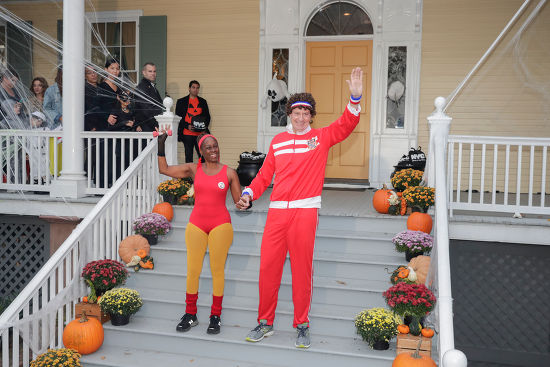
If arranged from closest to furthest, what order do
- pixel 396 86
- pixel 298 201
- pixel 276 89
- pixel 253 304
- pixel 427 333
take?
pixel 427 333 → pixel 298 201 → pixel 253 304 → pixel 396 86 → pixel 276 89

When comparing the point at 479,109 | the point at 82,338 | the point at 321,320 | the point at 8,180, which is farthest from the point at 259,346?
the point at 479,109

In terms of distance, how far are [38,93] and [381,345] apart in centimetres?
552

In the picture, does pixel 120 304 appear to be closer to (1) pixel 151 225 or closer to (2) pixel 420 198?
(1) pixel 151 225

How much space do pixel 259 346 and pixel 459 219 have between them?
2615 millimetres

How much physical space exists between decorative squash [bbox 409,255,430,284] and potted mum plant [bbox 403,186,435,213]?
34.1 inches

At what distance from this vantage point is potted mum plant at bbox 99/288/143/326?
4.58 metres

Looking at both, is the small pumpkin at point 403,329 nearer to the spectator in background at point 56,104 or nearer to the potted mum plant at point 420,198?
the potted mum plant at point 420,198

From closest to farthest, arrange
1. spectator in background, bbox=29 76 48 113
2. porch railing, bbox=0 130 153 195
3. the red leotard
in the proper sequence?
the red leotard, porch railing, bbox=0 130 153 195, spectator in background, bbox=29 76 48 113

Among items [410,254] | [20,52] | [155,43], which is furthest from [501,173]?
[20,52]

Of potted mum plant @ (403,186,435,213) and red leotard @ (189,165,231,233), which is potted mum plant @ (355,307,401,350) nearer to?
red leotard @ (189,165,231,233)

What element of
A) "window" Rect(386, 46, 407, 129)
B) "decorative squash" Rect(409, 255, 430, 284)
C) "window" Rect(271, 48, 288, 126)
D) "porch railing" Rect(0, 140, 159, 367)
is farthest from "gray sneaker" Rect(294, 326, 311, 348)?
"window" Rect(271, 48, 288, 126)

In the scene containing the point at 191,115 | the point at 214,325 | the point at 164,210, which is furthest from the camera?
the point at 191,115

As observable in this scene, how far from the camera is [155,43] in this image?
9258 mm

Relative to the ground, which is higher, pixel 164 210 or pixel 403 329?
pixel 164 210
